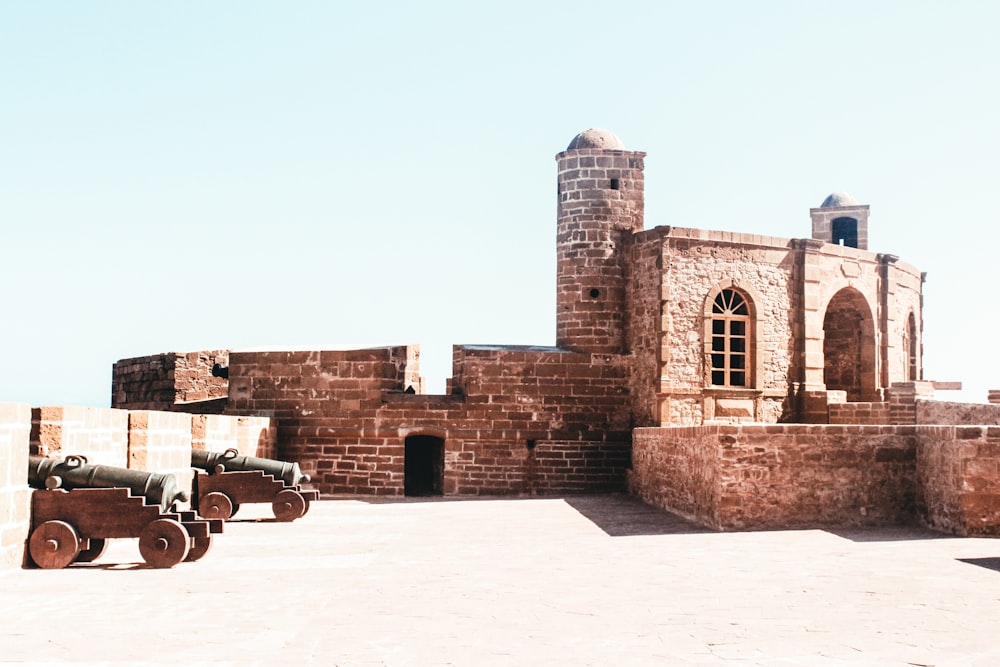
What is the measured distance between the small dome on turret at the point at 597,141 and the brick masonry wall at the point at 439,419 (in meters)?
4.16

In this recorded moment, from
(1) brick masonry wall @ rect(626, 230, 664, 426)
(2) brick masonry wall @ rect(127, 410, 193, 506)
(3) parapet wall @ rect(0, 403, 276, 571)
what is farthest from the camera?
(1) brick masonry wall @ rect(626, 230, 664, 426)

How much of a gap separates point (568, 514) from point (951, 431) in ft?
16.3

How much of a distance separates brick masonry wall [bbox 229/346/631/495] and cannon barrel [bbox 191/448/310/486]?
5312 mm

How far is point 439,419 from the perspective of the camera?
18141 mm

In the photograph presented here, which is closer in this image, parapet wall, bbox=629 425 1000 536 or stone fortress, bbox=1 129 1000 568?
parapet wall, bbox=629 425 1000 536

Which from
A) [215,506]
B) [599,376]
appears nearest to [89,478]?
[215,506]

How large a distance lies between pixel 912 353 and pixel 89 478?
18582 millimetres

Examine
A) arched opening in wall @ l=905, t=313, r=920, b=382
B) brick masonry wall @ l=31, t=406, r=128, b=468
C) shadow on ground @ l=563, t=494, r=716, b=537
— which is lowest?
shadow on ground @ l=563, t=494, r=716, b=537

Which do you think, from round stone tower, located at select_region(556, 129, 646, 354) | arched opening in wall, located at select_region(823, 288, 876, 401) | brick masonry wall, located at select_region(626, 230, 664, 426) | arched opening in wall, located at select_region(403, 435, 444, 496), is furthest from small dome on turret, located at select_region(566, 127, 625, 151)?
arched opening in wall, located at select_region(403, 435, 444, 496)

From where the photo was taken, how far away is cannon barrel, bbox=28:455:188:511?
26.4ft

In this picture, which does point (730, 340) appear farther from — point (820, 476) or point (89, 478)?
point (89, 478)

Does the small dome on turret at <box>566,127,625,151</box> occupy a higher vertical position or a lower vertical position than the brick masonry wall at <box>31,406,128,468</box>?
higher

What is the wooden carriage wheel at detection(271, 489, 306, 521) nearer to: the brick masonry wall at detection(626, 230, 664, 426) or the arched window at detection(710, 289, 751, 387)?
the brick masonry wall at detection(626, 230, 664, 426)

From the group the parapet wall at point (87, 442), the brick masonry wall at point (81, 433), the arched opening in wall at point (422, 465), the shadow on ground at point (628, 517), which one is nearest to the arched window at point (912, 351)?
the shadow on ground at point (628, 517)
